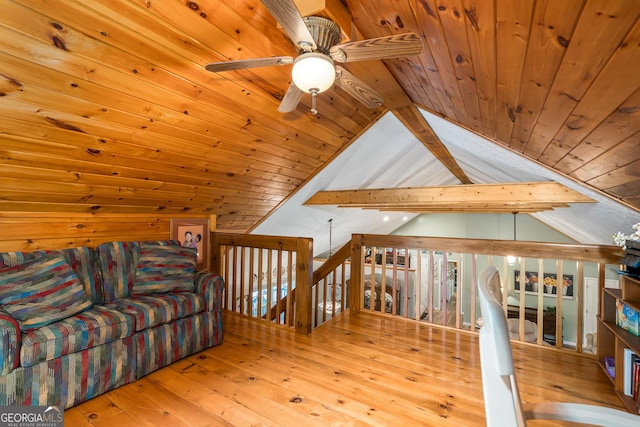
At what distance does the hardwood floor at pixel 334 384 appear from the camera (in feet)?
5.84

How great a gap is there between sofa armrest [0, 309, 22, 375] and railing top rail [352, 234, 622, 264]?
9.28ft

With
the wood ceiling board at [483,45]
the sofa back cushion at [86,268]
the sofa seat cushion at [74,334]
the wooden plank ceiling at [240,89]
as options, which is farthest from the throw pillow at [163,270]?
the wood ceiling board at [483,45]

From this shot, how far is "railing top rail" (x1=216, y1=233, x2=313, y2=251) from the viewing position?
3.08 m

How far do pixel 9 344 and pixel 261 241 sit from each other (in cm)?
196

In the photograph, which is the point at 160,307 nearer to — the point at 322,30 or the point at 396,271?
the point at 322,30

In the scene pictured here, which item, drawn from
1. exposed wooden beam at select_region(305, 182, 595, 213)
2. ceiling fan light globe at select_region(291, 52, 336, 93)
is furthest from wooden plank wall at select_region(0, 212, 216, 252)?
ceiling fan light globe at select_region(291, 52, 336, 93)

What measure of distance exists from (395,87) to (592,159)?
4.63ft

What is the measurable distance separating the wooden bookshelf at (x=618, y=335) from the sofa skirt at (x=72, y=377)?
9.92 ft

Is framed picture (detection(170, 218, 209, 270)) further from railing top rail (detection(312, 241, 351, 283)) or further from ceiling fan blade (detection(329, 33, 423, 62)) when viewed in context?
ceiling fan blade (detection(329, 33, 423, 62))

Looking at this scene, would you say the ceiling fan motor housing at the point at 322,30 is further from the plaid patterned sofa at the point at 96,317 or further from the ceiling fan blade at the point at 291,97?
the plaid patterned sofa at the point at 96,317

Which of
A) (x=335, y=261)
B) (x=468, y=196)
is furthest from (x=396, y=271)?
(x=468, y=196)

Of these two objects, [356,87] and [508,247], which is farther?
[508,247]

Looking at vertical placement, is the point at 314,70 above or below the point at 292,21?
below

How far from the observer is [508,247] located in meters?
2.75
